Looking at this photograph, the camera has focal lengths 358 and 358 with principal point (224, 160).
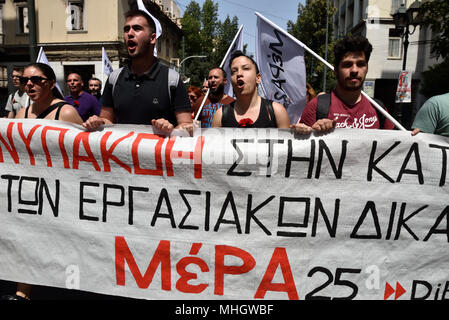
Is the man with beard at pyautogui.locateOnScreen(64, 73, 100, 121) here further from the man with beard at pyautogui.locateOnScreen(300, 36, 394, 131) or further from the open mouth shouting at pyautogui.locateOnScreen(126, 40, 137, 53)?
the man with beard at pyautogui.locateOnScreen(300, 36, 394, 131)

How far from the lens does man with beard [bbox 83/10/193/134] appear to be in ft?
8.38

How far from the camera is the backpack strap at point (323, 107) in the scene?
94.0 inches

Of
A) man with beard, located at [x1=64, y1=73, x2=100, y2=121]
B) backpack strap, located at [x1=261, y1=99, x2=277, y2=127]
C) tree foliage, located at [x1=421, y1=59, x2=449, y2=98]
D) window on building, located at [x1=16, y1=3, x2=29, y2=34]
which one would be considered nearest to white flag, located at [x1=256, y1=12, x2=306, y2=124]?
backpack strap, located at [x1=261, y1=99, x2=277, y2=127]

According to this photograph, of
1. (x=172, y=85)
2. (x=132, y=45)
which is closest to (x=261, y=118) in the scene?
(x=172, y=85)

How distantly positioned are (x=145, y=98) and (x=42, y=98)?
0.87 m

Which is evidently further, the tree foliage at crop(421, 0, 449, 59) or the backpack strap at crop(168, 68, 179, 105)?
the tree foliage at crop(421, 0, 449, 59)

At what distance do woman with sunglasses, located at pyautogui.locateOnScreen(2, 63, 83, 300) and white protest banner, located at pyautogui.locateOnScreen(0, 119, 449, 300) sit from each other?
0.27m

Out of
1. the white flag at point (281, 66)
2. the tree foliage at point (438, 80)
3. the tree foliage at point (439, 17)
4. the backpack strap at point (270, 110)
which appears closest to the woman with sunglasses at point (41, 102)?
the backpack strap at point (270, 110)

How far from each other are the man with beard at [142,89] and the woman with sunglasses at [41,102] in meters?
0.33

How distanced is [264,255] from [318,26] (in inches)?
968

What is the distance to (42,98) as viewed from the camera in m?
2.77

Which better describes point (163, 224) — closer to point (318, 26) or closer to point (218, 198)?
point (218, 198)

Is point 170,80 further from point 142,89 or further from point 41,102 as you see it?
point 41,102

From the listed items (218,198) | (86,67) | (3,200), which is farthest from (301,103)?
(86,67)
